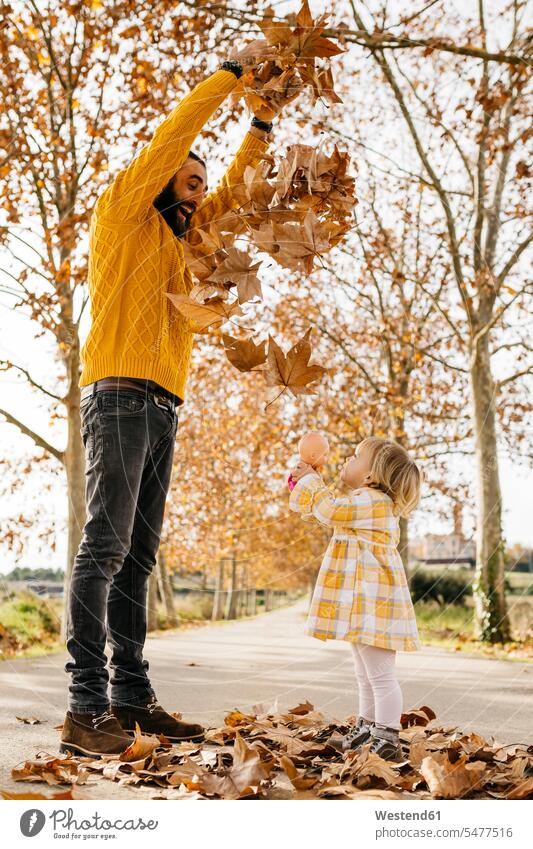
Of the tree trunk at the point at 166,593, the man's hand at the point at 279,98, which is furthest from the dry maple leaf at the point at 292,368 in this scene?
the tree trunk at the point at 166,593

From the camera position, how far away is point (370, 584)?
2043 millimetres

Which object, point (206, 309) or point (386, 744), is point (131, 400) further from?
point (386, 744)

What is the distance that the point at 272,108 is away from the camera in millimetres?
1994

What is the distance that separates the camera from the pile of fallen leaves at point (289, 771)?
1.54 meters

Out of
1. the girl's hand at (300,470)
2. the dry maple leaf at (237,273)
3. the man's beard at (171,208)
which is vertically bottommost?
the girl's hand at (300,470)

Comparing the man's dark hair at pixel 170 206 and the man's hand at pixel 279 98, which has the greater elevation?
the man's hand at pixel 279 98

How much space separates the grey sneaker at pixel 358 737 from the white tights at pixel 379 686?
0.09ft

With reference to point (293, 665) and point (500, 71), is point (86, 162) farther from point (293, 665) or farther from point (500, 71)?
point (293, 665)

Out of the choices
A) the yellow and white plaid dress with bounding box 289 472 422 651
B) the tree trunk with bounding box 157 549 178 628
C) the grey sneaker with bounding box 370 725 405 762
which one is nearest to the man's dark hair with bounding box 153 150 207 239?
the yellow and white plaid dress with bounding box 289 472 422 651

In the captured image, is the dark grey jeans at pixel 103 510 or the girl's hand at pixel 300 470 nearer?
the dark grey jeans at pixel 103 510

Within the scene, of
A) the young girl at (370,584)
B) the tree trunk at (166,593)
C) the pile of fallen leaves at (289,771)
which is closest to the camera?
the pile of fallen leaves at (289,771)
